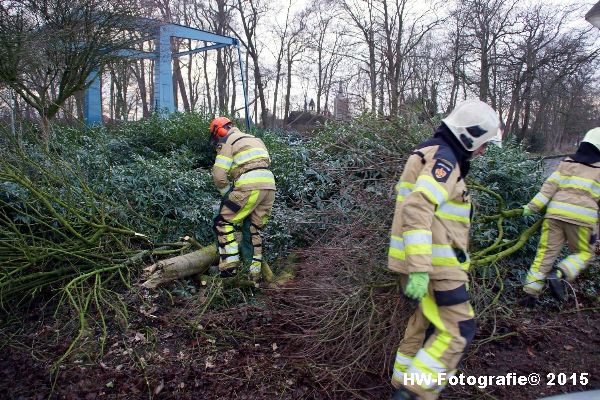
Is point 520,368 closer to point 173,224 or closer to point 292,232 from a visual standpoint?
point 292,232

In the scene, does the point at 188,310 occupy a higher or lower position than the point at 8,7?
lower

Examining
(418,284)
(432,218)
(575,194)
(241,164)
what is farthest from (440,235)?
(241,164)

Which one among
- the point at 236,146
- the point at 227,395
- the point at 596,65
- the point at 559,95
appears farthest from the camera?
the point at 559,95

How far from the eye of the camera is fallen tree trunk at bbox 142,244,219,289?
4285 millimetres

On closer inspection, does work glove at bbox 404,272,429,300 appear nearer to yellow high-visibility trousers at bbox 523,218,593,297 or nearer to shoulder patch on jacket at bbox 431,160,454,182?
shoulder patch on jacket at bbox 431,160,454,182

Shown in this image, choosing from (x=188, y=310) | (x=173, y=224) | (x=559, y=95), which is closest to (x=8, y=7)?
(x=173, y=224)

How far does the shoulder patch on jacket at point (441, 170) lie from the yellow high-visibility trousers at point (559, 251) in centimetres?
244

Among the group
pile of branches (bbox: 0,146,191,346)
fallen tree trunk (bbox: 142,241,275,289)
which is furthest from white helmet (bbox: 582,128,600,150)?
pile of branches (bbox: 0,146,191,346)

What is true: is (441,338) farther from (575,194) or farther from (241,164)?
(241,164)

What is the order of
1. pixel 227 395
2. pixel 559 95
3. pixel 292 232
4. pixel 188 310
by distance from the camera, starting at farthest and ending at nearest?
pixel 559 95, pixel 292 232, pixel 188 310, pixel 227 395

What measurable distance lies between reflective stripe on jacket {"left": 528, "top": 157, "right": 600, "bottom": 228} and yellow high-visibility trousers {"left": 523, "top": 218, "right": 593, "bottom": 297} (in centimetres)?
10

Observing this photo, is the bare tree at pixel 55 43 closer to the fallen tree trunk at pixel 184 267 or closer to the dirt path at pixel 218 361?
the fallen tree trunk at pixel 184 267

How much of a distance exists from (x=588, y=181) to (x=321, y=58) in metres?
22.5

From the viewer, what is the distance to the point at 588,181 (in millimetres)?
4051
